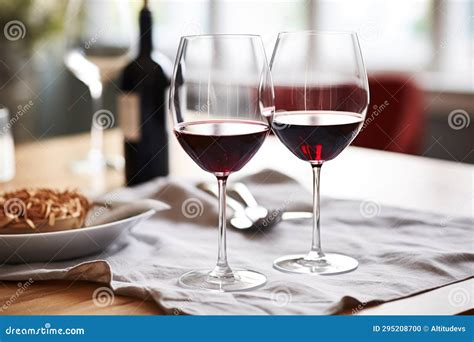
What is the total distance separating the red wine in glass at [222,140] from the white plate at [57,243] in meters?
0.16

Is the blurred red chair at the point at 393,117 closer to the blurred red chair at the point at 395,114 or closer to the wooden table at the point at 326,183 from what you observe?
the blurred red chair at the point at 395,114

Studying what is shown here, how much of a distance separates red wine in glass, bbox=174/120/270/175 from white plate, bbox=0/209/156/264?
159mm

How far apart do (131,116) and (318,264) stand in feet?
2.04

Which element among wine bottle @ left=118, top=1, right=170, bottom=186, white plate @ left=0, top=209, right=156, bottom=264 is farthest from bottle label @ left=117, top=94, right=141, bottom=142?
white plate @ left=0, top=209, right=156, bottom=264

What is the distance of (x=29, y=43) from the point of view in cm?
438

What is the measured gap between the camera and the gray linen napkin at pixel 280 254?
85 cm

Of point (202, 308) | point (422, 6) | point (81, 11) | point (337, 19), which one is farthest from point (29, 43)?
point (202, 308)

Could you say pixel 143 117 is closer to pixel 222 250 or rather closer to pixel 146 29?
pixel 146 29

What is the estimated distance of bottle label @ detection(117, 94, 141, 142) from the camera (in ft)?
4.85

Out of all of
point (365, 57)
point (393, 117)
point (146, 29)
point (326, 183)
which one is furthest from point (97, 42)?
point (365, 57)

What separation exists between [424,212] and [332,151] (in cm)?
28

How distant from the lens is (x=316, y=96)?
0.96m

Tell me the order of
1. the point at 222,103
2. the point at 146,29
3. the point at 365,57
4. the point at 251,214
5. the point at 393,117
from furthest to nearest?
the point at 365,57 → the point at 393,117 → the point at 146,29 → the point at 251,214 → the point at 222,103

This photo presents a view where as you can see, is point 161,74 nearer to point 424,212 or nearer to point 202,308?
point 424,212
